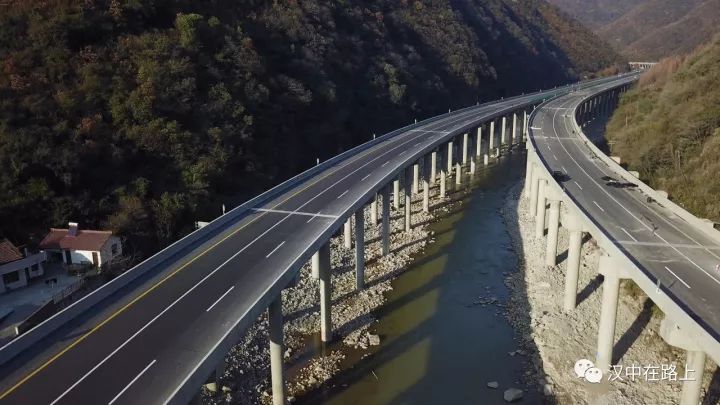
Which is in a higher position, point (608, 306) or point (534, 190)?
point (534, 190)

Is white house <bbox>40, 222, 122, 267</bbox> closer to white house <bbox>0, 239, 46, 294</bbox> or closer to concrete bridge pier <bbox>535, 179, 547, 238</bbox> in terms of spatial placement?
white house <bbox>0, 239, 46, 294</bbox>

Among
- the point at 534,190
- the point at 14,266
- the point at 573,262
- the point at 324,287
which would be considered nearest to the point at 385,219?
the point at 324,287

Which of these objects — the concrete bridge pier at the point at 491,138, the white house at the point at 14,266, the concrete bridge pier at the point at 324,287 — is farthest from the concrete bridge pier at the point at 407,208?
the concrete bridge pier at the point at 491,138

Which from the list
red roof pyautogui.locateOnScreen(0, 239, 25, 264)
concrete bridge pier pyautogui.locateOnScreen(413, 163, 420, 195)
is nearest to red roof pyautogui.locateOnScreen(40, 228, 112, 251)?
red roof pyautogui.locateOnScreen(0, 239, 25, 264)

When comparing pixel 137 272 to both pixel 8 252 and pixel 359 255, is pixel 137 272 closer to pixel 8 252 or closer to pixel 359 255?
pixel 8 252

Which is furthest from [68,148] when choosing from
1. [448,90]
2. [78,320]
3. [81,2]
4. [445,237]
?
[448,90]

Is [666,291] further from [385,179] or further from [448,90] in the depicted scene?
[448,90]
